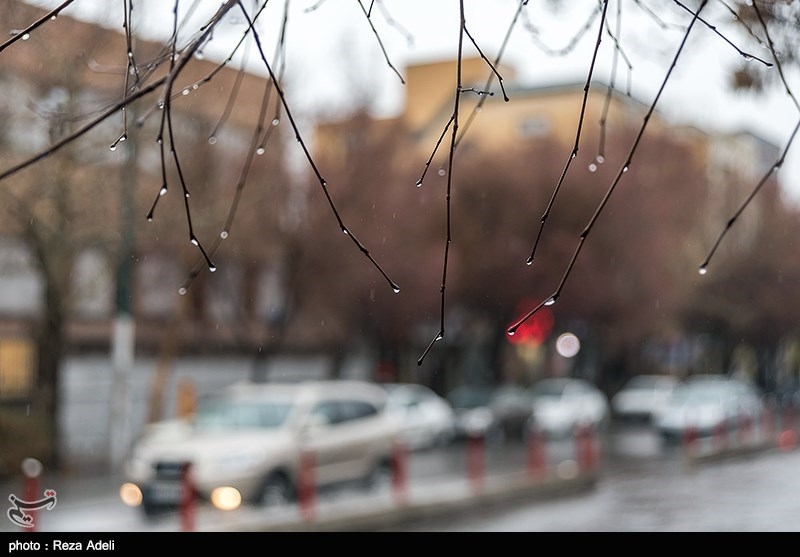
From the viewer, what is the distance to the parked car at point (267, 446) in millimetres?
13227

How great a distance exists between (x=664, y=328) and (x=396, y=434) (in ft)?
91.7

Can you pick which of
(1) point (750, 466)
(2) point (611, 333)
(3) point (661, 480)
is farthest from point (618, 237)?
(3) point (661, 480)

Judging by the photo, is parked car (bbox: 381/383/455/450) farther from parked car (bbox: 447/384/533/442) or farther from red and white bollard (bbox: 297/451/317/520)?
red and white bollard (bbox: 297/451/317/520)

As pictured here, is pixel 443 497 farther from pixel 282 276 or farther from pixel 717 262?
pixel 717 262

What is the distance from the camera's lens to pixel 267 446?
13.6 m

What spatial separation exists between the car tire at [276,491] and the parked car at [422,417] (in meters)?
12.2

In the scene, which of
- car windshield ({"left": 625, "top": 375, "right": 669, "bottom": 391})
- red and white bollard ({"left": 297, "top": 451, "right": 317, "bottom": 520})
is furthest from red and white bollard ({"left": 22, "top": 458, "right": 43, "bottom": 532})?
car windshield ({"left": 625, "top": 375, "right": 669, "bottom": 391})

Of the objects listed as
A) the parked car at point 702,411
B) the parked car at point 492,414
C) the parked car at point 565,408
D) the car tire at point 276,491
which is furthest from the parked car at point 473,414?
the car tire at point 276,491

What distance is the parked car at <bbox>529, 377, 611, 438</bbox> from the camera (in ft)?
107

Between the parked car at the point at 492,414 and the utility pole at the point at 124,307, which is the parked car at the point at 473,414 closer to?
the parked car at the point at 492,414

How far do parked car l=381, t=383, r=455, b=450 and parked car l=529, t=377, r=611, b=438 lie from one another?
3289 mm

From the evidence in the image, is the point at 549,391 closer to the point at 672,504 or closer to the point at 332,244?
the point at 332,244

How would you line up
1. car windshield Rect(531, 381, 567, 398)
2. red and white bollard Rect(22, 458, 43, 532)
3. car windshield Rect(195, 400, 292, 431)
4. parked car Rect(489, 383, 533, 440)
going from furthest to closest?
car windshield Rect(531, 381, 567, 398) < parked car Rect(489, 383, 533, 440) < car windshield Rect(195, 400, 292, 431) < red and white bollard Rect(22, 458, 43, 532)

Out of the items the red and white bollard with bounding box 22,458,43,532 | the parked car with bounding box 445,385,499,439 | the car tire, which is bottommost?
the red and white bollard with bounding box 22,458,43,532
